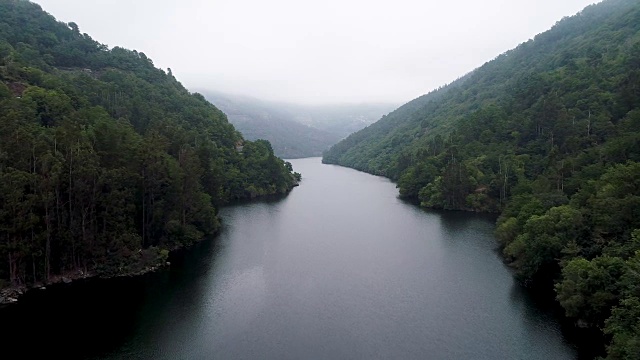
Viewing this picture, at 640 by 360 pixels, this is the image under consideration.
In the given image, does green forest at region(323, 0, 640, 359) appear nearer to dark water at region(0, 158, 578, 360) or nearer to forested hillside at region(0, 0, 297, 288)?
dark water at region(0, 158, 578, 360)

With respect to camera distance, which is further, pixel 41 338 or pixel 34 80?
pixel 34 80

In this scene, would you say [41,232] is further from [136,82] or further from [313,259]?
[136,82]

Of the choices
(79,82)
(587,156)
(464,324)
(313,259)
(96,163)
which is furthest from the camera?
(79,82)

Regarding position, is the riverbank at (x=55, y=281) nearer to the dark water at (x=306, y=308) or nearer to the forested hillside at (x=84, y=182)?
the forested hillside at (x=84, y=182)

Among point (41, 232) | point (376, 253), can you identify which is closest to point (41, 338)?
point (41, 232)

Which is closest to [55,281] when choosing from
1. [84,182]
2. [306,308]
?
[84,182]

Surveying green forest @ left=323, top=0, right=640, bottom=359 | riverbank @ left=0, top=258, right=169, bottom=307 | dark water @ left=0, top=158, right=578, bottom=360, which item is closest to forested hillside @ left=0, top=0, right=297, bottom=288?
riverbank @ left=0, top=258, right=169, bottom=307

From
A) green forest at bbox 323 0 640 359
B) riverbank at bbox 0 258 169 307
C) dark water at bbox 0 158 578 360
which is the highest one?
green forest at bbox 323 0 640 359
